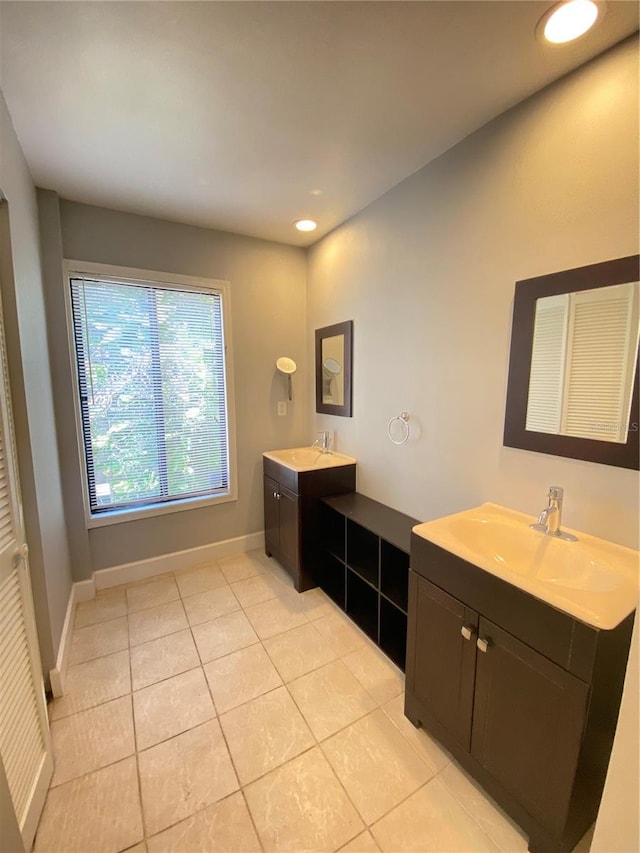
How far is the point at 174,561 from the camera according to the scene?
9.36 feet

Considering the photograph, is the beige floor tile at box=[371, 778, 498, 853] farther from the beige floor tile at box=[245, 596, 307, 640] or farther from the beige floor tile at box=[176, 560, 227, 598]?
the beige floor tile at box=[176, 560, 227, 598]

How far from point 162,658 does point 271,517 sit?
117 cm

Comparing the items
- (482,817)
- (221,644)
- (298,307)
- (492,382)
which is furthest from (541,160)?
(221,644)

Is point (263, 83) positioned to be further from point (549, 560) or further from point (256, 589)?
point (256, 589)

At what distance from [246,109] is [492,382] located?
1.63 metres

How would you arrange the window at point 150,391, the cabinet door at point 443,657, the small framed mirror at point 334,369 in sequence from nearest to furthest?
the cabinet door at point 443,657 → the window at point 150,391 → the small framed mirror at point 334,369

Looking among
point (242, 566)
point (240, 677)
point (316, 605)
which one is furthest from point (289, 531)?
point (240, 677)

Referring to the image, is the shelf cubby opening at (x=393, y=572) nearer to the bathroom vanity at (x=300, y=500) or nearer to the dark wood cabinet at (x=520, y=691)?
the dark wood cabinet at (x=520, y=691)

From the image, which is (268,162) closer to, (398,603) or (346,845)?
(398,603)

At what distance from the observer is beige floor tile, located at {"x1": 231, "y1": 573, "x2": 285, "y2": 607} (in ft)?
8.14

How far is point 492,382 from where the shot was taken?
169 centimetres

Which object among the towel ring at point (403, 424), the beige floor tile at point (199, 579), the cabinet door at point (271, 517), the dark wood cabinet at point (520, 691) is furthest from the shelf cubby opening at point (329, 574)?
the dark wood cabinet at point (520, 691)

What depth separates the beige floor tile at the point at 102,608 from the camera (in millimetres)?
2305

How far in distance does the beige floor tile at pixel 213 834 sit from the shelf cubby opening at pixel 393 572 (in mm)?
1056
